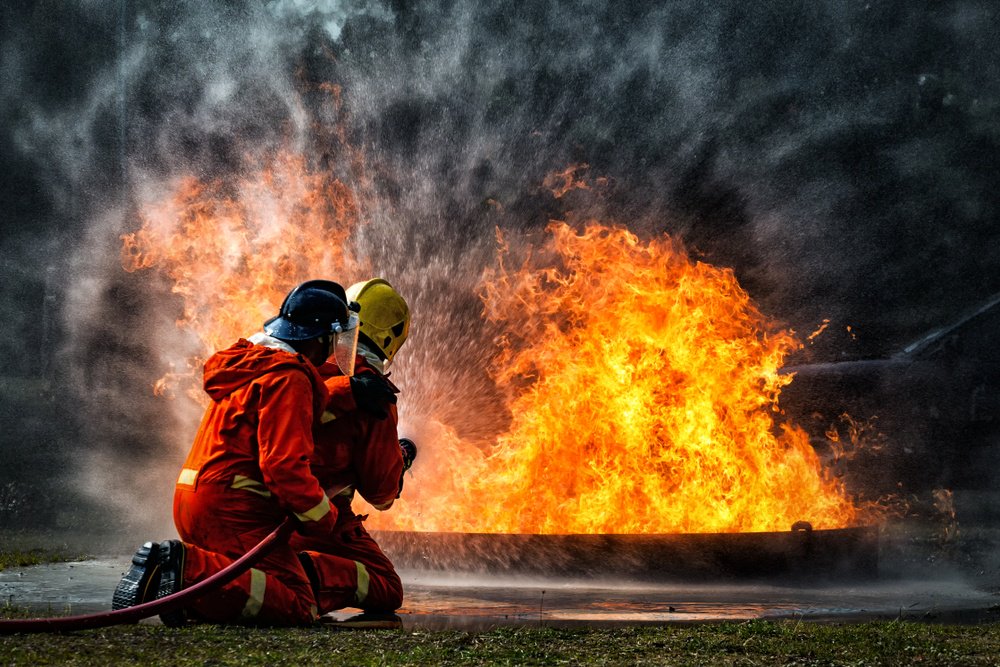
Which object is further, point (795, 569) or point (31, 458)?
point (31, 458)

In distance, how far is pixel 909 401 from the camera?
12750mm

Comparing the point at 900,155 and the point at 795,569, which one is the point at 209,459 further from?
the point at 900,155

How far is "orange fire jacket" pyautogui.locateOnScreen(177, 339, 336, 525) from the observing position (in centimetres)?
387

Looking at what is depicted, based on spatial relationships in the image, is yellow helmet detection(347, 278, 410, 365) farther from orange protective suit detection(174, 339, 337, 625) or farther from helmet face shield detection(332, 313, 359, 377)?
orange protective suit detection(174, 339, 337, 625)

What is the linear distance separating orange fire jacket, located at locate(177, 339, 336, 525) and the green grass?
1.93ft

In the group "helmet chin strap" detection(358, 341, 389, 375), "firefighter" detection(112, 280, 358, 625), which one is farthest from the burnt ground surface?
"helmet chin strap" detection(358, 341, 389, 375)

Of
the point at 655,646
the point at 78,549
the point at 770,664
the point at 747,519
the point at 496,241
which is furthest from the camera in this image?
the point at 496,241

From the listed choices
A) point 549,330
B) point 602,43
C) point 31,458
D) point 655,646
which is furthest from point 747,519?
point 31,458

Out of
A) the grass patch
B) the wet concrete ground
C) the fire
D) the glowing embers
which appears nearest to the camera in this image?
the wet concrete ground

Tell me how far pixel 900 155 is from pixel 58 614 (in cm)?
1254

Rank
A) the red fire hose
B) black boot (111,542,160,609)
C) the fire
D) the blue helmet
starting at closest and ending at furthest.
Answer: the red fire hose → black boot (111,542,160,609) → the blue helmet → the fire

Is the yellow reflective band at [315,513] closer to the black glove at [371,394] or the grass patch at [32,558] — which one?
the black glove at [371,394]

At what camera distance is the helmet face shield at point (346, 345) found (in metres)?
4.38

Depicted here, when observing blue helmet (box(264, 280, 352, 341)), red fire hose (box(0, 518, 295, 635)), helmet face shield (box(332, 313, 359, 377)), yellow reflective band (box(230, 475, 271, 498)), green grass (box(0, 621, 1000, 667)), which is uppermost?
blue helmet (box(264, 280, 352, 341))
